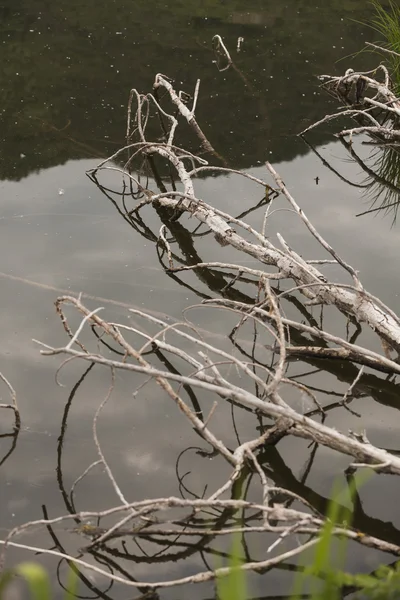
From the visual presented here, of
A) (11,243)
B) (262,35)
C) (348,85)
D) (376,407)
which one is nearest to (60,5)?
(262,35)

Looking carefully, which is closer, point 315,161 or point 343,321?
point 343,321

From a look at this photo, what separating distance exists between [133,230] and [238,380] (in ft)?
6.41

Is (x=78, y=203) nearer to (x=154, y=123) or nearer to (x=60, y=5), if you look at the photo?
(x=154, y=123)

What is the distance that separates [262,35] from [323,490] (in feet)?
28.2

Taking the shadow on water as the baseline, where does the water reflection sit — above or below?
above

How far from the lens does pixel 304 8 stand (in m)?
12.0

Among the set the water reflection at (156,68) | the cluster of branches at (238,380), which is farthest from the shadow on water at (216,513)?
the water reflection at (156,68)

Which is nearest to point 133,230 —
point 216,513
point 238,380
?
point 238,380

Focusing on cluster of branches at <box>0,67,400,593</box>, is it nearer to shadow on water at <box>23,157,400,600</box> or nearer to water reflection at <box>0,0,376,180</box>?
shadow on water at <box>23,157,400,600</box>

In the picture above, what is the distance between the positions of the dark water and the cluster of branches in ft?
0.27

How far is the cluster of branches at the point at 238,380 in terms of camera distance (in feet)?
8.82

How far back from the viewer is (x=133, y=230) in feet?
18.0

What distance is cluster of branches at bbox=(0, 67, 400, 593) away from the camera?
2.69 meters

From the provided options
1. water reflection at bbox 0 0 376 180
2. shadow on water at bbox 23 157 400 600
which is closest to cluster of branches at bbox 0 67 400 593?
shadow on water at bbox 23 157 400 600
